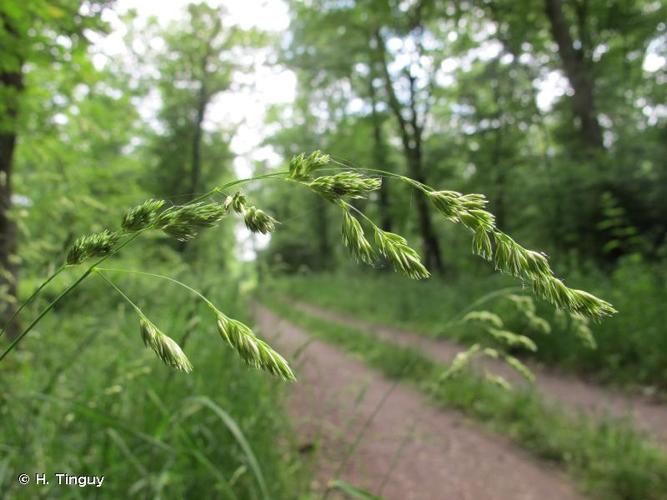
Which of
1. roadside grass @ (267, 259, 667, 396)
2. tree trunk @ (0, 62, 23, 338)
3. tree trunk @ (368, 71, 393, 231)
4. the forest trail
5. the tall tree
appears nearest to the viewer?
the tall tree

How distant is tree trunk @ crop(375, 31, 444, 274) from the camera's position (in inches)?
599

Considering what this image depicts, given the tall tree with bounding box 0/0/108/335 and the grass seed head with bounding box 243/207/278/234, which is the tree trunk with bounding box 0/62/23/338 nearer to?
the tall tree with bounding box 0/0/108/335

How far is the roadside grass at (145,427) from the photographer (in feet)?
6.74

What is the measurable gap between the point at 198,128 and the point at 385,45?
22.8 feet

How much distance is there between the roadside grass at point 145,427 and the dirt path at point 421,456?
1.21ft

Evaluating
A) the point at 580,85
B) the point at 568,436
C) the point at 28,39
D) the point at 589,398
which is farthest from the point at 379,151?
the point at 28,39

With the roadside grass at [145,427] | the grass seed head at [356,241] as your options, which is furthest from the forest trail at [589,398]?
the grass seed head at [356,241]

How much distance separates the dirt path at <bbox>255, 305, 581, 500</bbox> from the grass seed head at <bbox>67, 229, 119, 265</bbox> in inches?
83.1

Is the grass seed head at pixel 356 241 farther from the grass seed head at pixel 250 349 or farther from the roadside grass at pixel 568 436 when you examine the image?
the roadside grass at pixel 568 436

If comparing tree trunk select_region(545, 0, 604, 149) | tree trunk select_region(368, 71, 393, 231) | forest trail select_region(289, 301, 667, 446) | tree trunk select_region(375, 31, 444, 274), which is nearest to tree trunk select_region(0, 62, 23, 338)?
forest trail select_region(289, 301, 667, 446)

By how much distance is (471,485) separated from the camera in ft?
12.3

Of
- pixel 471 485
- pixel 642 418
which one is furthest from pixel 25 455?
pixel 642 418

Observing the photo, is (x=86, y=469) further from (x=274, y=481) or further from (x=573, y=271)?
(x=573, y=271)

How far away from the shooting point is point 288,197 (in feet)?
84.8
